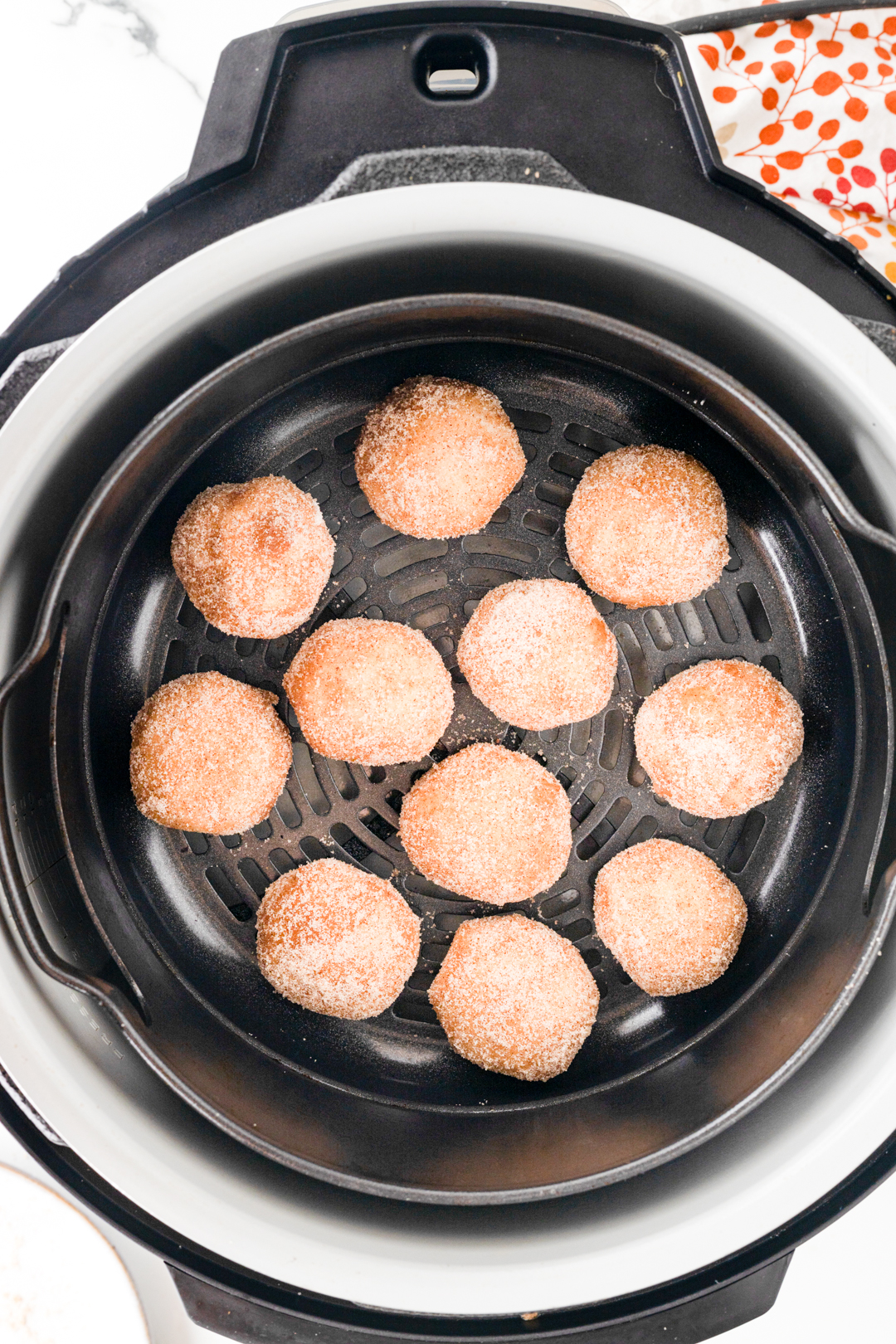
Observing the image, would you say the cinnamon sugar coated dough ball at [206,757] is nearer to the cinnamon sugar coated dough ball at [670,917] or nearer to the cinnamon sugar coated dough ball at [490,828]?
the cinnamon sugar coated dough ball at [490,828]

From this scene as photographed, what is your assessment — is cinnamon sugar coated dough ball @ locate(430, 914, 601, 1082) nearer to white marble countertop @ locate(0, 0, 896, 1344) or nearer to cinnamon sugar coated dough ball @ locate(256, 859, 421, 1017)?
cinnamon sugar coated dough ball @ locate(256, 859, 421, 1017)

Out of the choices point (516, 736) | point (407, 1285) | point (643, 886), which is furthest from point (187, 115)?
point (407, 1285)

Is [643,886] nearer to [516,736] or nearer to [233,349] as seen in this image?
[516,736]

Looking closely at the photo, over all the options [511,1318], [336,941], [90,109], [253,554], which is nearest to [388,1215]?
[511,1318]

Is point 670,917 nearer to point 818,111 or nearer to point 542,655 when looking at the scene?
point 542,655

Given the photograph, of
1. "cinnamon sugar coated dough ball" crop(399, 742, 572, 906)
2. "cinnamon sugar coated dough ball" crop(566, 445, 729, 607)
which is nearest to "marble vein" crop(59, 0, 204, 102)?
"cinnamon sugar coated dough ball" crop(566, 445, 729, 607)
